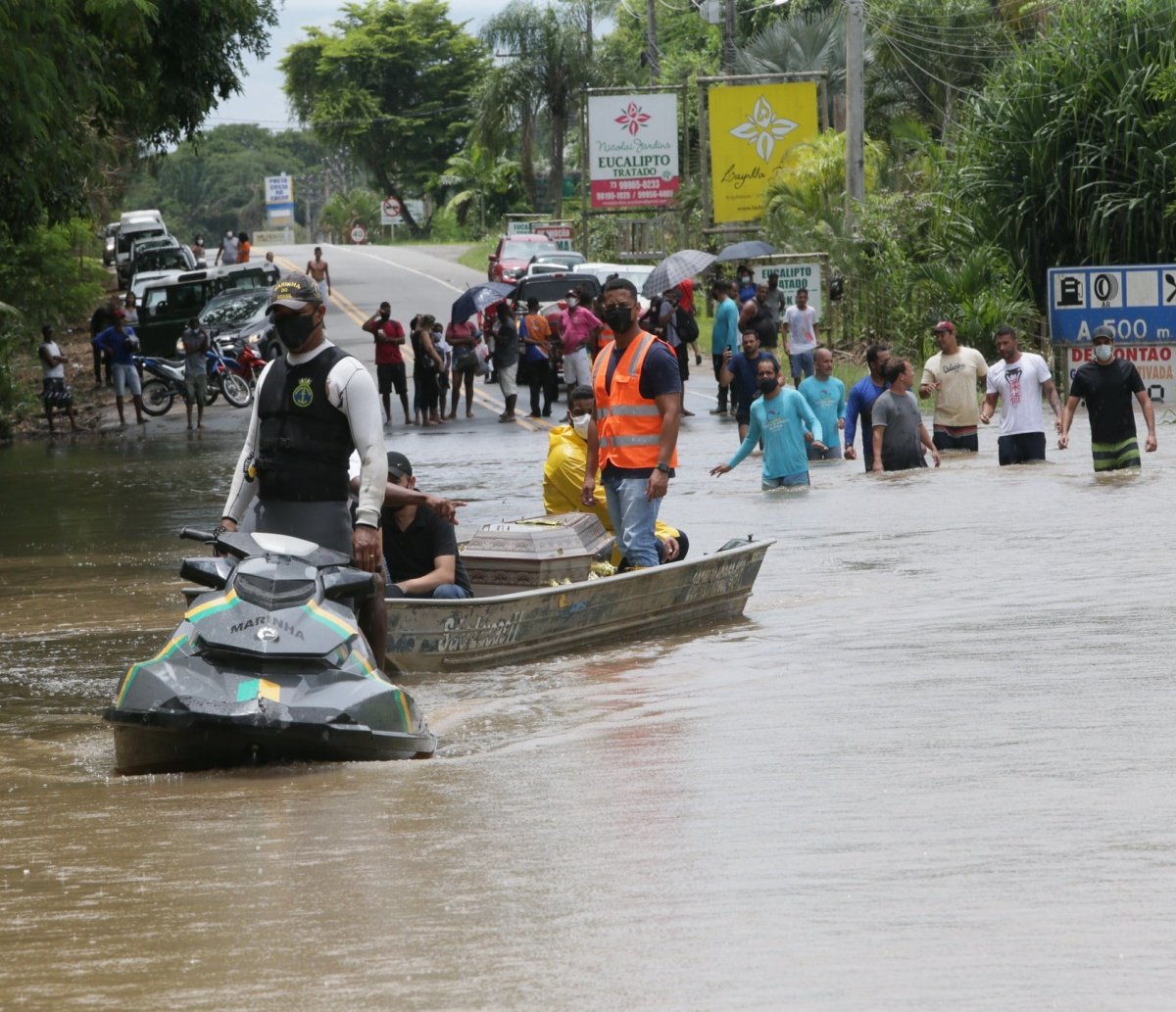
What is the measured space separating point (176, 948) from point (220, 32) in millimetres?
19883

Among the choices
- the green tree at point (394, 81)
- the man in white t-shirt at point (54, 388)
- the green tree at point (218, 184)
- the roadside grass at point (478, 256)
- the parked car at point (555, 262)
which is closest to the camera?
the man in white t-shirt at point (54, 388)

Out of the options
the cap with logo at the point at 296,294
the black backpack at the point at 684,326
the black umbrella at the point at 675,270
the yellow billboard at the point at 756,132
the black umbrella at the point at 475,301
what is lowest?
the black backpack at the point at 684,326

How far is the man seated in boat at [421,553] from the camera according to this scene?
33.1ft

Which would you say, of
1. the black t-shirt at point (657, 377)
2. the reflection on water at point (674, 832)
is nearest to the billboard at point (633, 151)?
the reflection on water at point (674, 832)

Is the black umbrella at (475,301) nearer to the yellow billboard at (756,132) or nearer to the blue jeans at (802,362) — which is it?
the blue jeans at (802,362)

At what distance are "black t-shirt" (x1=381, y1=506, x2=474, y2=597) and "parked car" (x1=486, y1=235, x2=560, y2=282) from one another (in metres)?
38.1

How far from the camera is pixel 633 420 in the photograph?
35.4 ft

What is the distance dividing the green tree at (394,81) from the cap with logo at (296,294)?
8661 cm

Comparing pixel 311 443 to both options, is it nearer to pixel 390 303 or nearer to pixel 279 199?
pixel 390 303

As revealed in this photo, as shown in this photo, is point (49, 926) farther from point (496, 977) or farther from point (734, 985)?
point (734, 985)

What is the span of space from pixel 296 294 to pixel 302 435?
1.88 ft

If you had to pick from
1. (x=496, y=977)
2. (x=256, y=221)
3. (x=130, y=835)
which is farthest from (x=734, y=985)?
(x=256, y=221)

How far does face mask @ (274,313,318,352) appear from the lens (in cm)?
787

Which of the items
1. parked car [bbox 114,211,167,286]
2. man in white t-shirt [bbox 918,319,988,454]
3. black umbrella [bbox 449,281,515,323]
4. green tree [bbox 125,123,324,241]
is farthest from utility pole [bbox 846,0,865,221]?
green tree [bbox 125,123,324,241]
